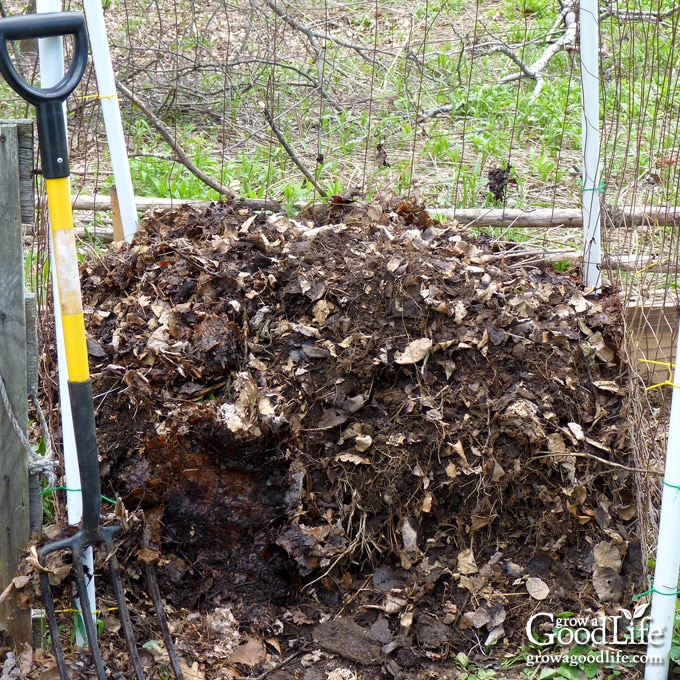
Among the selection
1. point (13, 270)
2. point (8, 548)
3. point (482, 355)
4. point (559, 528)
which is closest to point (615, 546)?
point (559, 528)

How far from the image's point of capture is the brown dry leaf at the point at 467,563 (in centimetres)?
236

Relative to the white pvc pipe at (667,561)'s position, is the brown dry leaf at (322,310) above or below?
above

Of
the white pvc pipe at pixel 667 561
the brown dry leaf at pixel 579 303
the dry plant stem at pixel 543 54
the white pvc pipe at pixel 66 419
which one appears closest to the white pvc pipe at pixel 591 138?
the brown dry leaf at pixel 579 303

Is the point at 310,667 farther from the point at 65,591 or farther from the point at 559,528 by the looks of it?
the point at 559,528

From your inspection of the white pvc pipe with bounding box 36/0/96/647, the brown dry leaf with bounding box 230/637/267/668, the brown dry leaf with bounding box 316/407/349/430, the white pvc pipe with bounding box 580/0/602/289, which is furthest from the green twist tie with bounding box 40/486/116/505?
the white pvc pipe with bounding box 580/0/602/289

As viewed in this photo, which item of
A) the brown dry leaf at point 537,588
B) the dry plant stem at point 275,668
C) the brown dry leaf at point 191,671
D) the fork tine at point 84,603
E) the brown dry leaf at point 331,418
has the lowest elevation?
the dry plant stem at point 275,668

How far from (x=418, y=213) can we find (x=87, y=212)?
7.18 ft

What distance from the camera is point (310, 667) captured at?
7.18 feet

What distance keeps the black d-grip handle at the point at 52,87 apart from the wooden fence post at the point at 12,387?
33 cm

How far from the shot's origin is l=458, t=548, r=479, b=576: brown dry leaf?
236cm

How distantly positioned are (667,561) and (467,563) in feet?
2.21

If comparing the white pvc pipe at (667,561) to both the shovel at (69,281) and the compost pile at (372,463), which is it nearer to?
the compost pile at (372,463)

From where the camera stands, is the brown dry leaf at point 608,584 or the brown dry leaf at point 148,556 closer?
the brown dry leaf at point 148,556

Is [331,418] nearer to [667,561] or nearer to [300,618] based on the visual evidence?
[300,618]
